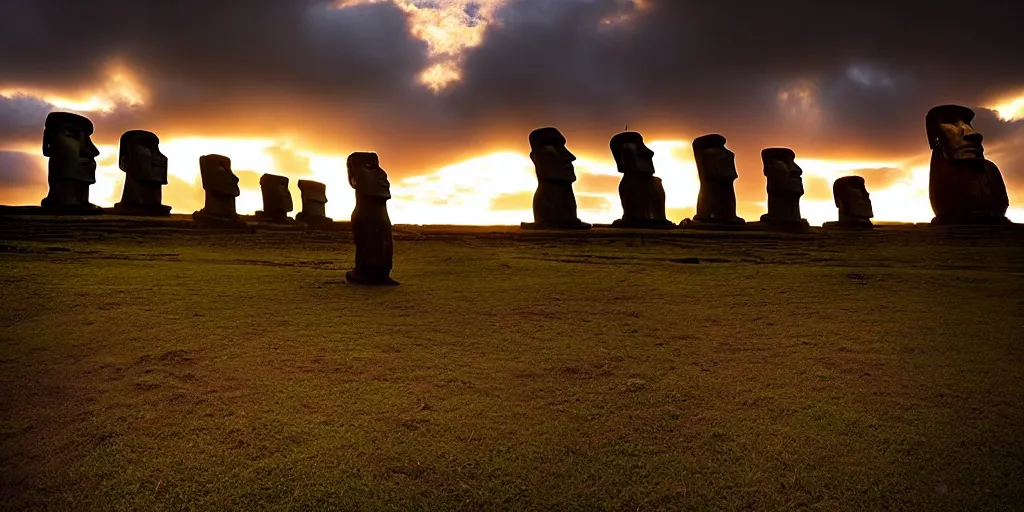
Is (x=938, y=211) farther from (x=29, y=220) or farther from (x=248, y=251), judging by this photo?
(x=29, y=220)

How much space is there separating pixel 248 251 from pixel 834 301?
12218 mm

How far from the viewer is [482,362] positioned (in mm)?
5105

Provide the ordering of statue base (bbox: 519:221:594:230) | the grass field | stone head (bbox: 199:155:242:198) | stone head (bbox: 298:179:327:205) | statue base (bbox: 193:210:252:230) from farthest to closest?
stone head (bbox: 298:179:327:205) → statue base (bbox: 519:221:594:230) → stone head (bbox: 199:155:242:198) → statue base (bbox: 193:210:252:230) → the grass field

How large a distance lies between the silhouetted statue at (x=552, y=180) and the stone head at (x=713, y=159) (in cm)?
486

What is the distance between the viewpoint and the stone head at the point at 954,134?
723 inches

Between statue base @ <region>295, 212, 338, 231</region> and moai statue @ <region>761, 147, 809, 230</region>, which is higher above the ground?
moai statue @ <region>761, 147, 809, 230</region>

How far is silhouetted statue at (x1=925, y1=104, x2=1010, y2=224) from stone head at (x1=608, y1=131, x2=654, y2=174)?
9.31m

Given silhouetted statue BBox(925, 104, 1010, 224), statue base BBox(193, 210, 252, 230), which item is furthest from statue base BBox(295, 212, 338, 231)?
silhouetted statue BBox(925, 104, 1010, 224)

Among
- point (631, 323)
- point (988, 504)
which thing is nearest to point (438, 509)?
point (988, 504)

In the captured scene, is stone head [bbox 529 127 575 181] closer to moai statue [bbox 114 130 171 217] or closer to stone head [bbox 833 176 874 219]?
stone head [bbox 833 176 874 219]

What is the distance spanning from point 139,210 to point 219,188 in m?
5.23

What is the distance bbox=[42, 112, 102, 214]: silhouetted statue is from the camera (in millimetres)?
19578

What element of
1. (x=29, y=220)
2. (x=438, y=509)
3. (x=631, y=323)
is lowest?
(x=438, y=509)

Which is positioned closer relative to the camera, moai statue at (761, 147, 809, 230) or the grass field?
the grass field
